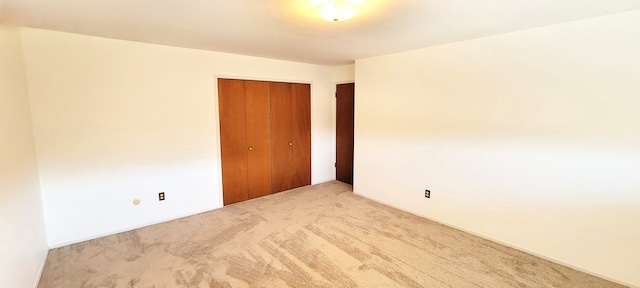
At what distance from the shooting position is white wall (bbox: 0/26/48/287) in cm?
176

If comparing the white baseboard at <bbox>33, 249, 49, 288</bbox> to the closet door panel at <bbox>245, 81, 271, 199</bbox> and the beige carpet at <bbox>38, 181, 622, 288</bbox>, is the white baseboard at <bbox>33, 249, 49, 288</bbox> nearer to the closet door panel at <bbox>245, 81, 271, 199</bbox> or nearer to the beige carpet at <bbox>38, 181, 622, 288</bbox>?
the beige carpet at <bbox>38, 181, 622, 288</bbox>

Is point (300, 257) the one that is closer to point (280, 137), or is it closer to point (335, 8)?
point (335, 8)

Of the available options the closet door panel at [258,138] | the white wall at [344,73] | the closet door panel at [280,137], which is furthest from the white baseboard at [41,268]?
the white wall at [344,73]

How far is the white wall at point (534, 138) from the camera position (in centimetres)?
215

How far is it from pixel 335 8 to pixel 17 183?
8.59 feet

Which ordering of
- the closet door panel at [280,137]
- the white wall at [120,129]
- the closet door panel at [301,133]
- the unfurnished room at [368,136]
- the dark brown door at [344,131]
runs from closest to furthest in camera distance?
the unfurnished room at [368,136] → the white wall at [120,129] → the closet door panel at [280,137] → the closet door panel at [301,133] → the dark brown door at [344,131]

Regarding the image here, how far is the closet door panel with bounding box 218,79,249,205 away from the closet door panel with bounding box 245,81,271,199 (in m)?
0.08

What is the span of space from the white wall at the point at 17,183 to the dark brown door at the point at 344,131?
3948 millimetres

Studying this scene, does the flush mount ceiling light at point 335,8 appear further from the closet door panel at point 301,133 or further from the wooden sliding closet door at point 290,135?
the closet door panel at point 301,133

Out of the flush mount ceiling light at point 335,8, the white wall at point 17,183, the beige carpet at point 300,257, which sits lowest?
the beige carpet at point 300,257

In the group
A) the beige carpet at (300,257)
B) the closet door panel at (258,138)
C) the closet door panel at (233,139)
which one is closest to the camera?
the beige carpet at (300,257)

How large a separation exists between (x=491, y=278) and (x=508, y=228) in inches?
30.0

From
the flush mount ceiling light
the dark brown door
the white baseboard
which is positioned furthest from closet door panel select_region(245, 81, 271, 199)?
the flush mount ceiling light

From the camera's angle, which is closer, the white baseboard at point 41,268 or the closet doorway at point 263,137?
the white baseboard at point 41,268
